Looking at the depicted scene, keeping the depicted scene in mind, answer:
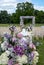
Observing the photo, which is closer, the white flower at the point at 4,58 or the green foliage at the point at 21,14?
the white flower at the point at 4,58

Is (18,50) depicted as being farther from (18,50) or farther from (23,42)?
(23,42)

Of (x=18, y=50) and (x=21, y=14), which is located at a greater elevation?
(x=18, y=50)

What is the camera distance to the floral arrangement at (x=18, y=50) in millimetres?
2648

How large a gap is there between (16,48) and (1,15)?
204ft

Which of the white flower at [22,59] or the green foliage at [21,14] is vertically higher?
the white flower at [22,59]

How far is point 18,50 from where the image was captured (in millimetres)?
2629

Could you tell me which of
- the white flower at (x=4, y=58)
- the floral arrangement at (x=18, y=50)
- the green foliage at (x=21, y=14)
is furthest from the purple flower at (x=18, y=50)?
the green foliage at (x=21, y=14)

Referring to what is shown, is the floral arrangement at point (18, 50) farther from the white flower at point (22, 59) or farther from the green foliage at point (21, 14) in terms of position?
the green foliage at point (21, 14)

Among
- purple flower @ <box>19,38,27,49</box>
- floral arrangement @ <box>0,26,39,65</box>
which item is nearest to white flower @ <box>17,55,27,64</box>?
floral arrangement @ <box>0,26,39,65</box>

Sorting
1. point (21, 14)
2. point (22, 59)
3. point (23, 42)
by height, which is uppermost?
point (23, 42)

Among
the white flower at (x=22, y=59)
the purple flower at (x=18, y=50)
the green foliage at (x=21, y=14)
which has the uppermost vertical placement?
the purple flower at (x=18, y=50)

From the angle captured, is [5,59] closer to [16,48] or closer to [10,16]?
[16,48]

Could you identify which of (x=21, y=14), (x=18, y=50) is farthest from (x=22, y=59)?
(x=21, y=14)

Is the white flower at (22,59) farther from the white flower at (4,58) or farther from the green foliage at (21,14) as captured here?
the green foliage at (21,14)
